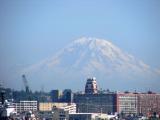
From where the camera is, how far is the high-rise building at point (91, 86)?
9806cm

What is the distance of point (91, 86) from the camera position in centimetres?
9900

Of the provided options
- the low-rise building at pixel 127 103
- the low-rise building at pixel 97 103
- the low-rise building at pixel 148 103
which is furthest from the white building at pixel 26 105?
the low-rise building at pixel 148 103

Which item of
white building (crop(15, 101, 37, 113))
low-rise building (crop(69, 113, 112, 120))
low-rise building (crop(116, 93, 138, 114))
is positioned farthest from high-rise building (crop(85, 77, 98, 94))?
low-rise building (crop(69, 113, 112, 120))

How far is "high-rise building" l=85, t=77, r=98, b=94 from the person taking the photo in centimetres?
9806

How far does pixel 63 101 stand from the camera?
99625 mm

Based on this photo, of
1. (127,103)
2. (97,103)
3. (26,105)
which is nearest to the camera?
(26,105)

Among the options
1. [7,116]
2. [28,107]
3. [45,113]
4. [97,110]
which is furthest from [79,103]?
[7,116]

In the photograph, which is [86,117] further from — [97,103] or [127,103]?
[97,103]

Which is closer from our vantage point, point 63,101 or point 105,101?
point 105,101

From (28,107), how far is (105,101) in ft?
33.4

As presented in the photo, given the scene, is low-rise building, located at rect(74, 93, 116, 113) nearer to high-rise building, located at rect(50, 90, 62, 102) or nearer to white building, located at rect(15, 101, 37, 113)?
white building, located at rect(15, 101, 37, 113)

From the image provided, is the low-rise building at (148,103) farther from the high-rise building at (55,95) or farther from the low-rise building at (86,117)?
the low-rise building at (86,117)

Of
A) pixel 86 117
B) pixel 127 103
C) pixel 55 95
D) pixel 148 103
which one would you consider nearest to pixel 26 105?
pixel 86 117

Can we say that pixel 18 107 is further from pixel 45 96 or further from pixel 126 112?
pixel 45 96
